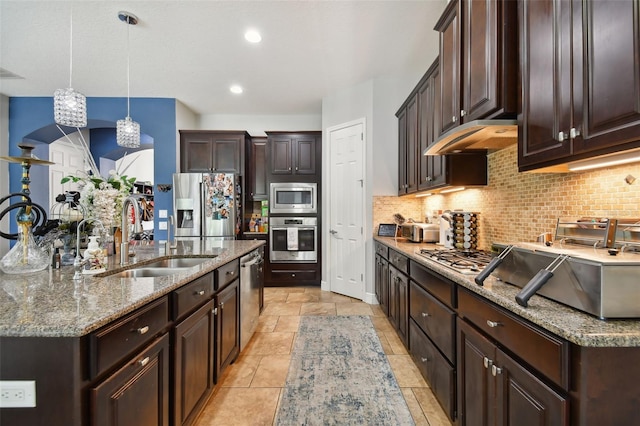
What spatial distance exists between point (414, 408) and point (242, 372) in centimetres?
129

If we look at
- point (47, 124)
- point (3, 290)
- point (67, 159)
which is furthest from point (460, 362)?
point (67, 159)

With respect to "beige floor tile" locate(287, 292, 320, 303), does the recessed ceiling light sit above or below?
above

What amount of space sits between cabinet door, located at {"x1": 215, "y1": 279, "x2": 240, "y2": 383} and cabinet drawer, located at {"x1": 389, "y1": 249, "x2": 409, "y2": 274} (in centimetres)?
144

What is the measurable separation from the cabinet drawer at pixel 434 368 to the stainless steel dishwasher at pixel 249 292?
1422 mm

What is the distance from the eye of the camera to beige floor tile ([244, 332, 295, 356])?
2.47m

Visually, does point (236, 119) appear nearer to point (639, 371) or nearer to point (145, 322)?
point (145, 322)

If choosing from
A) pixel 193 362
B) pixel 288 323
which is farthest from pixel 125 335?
pixel 288 323

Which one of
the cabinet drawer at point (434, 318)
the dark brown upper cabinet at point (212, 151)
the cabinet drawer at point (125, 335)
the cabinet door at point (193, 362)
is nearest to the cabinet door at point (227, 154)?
the dark brown upper cabinet at point (212, 151)

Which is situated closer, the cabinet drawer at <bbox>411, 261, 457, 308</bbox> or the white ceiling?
the cabinet drawer at <bbox>411, 261, 457, 308</bbox>

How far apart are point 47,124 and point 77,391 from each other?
5404 millimetres

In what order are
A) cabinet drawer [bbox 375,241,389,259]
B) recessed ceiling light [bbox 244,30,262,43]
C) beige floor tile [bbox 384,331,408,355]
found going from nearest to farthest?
1. beige floor tile [bbox 384,331,408,355]
2. recessed ceiling light [bbox 244,30,262,43]
3. cabinet drawer [bbox 375,241,389,259]

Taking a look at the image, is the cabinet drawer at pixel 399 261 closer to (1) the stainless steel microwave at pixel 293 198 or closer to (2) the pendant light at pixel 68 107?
(1) the stainless steel microwave at pixel 293 198

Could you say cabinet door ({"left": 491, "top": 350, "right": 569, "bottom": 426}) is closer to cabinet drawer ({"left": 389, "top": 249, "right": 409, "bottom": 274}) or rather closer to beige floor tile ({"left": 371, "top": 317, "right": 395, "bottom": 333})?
cabinet drawer ({"left": 389, "top": 249, "right": 409, "bottom": 274})

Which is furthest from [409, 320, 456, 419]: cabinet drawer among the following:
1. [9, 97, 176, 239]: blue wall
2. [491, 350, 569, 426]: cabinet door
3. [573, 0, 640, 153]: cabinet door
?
[9, 97, 176, 239]: blue wall
